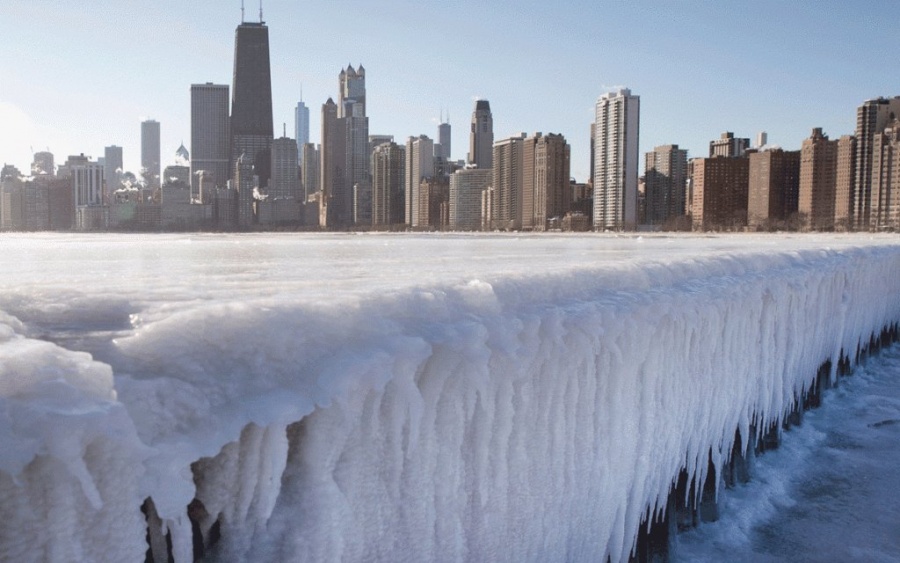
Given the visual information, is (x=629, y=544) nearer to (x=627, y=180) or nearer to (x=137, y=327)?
(x=137, y=327)

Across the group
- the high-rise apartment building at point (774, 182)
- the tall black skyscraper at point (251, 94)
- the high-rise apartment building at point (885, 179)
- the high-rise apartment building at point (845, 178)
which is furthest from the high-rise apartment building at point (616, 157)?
the tall black skyscraper at point (251, 94)

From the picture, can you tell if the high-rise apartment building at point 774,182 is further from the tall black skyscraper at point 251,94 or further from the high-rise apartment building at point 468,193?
the tall black skyscraper at point 251,94

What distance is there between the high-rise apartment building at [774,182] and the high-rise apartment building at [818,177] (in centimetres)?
228

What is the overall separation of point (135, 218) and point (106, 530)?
273 ft

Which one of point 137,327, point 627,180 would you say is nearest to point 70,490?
point 137,327

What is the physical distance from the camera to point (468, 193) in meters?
108

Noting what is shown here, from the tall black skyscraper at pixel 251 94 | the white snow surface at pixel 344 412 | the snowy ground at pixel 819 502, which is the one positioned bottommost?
the snowy ground at pixel 819 502

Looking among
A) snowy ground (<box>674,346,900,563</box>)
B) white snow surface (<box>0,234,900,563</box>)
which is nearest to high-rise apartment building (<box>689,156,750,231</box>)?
snowy ground (<box>674,346,900,563</box>)

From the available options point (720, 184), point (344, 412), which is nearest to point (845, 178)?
point (720, 184)

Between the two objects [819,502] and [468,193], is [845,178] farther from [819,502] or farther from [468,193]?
[819,502]

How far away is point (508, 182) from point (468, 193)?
941 cm

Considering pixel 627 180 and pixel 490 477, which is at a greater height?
pixel 627 180

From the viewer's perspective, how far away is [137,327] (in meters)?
1.81

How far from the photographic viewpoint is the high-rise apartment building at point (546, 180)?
310 ft
